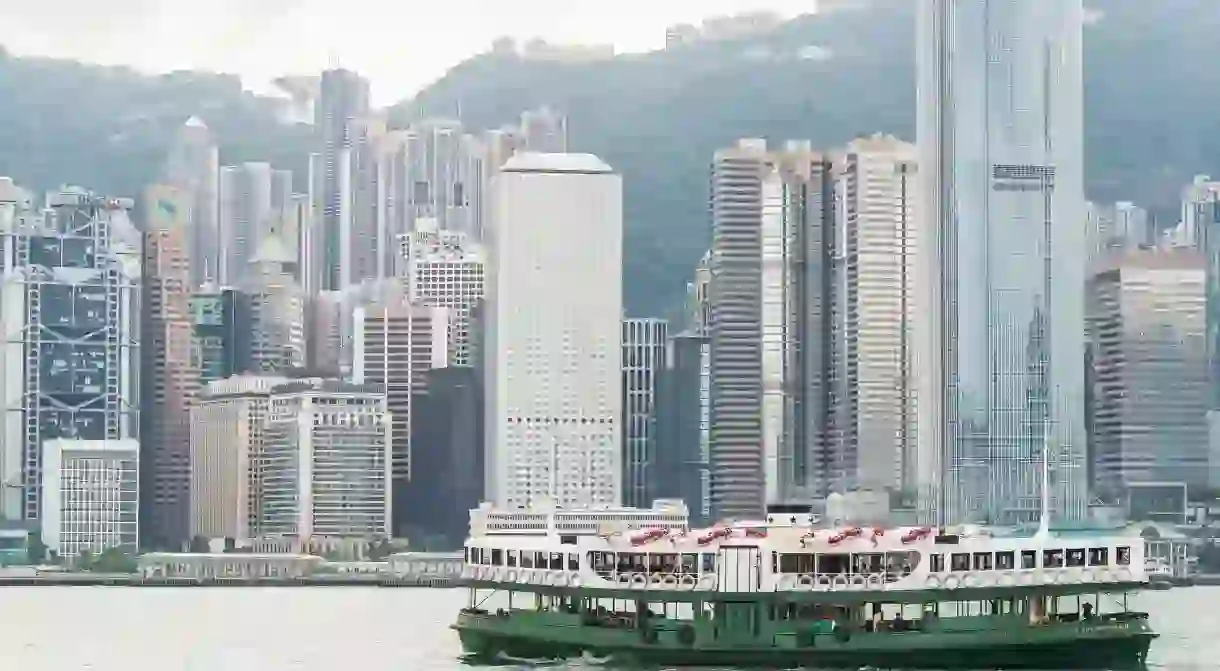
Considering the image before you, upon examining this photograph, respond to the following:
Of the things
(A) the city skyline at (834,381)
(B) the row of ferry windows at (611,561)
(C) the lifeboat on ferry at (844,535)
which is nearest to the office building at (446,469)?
(A) the city skyline at (834,381)

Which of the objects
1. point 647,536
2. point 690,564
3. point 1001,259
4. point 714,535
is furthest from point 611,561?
point 1001,259

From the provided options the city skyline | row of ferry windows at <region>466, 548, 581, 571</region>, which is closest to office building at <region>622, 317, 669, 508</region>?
the city skyline

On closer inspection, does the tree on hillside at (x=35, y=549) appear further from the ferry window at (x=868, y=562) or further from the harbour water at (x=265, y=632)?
the ferry window at (x=868, y=562)

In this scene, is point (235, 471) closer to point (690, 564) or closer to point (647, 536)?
point (647, 536)

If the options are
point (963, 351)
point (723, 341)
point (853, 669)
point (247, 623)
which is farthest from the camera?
point (723, 341)

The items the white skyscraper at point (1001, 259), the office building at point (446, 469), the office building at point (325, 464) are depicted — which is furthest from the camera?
the office building at point (325, 464)

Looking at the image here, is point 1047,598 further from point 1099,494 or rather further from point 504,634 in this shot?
point 1099,494

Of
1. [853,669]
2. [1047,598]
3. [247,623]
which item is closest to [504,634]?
[853,669]
